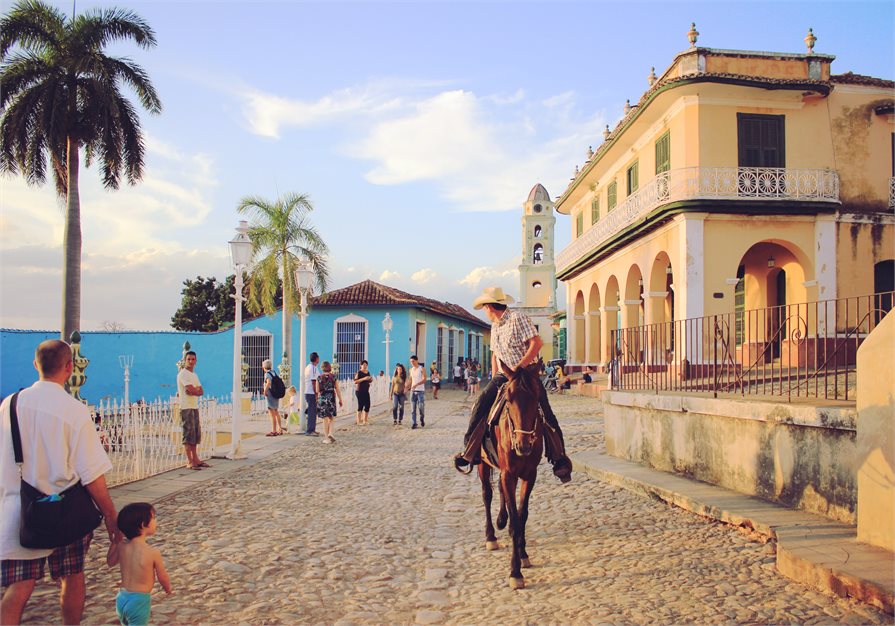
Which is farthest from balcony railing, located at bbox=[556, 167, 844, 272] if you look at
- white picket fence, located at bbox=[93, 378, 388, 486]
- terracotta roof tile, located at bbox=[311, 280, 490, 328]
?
terracotta roof tile, located at bbox=[311, 280, 490, 328]

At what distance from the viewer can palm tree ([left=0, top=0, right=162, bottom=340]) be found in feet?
59.9

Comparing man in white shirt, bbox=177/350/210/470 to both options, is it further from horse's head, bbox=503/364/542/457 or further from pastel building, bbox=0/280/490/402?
pastel building, bbox=0/280/490/402

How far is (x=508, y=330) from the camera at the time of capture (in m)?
5.47

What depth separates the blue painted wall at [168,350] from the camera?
26547 millimetres

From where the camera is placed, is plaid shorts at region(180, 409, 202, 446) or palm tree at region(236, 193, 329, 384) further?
palm tree at region(236, 193, 329, 384)

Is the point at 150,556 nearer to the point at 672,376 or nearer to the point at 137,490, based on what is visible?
the point at 137,490

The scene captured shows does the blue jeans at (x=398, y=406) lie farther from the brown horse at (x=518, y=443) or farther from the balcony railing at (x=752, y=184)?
the brown horse at (x=518, y=443)

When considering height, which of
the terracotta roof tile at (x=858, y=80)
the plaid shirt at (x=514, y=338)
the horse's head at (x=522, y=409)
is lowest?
the horse's head at (x=522, y=409)

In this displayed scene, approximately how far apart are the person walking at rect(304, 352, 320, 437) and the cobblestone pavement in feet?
21.1

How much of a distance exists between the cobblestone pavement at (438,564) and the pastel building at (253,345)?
60.2 feet

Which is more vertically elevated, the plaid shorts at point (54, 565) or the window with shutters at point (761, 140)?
the window with shutters at point (761, 140)

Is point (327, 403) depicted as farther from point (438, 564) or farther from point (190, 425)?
point (438, 564)

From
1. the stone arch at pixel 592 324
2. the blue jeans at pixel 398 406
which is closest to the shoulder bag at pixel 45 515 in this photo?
the blue jeans at pixel 398 406

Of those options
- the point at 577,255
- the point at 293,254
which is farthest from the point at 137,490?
the point at 577,255
